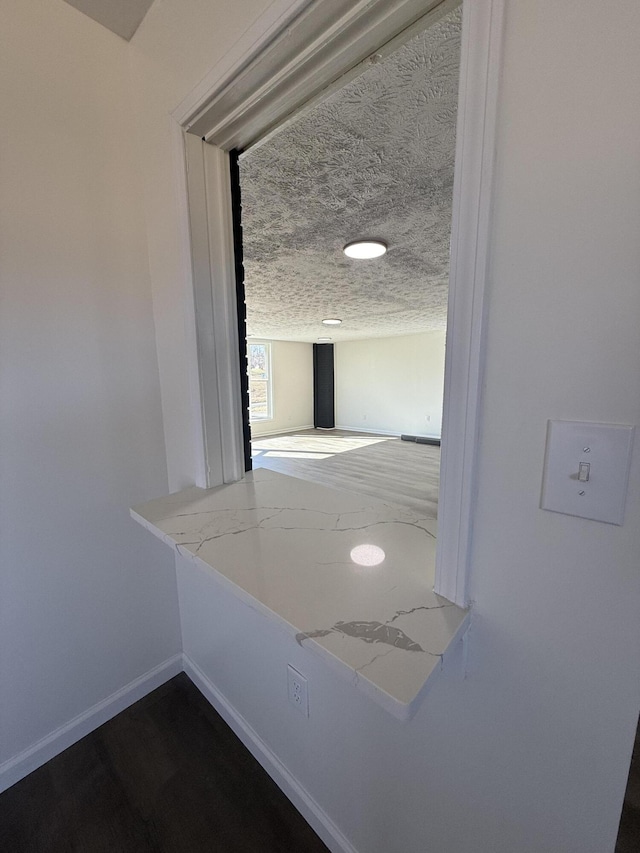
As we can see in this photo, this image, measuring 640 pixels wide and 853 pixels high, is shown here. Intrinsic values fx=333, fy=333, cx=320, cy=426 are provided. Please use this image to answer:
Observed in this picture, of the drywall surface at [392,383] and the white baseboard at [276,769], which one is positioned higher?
the drywall surface at [392,383]

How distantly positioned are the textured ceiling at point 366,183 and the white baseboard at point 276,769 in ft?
6.58

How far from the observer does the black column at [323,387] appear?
28.0 ft

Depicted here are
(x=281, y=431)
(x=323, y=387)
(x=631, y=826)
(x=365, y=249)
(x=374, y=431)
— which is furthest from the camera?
(x=323, y=387)

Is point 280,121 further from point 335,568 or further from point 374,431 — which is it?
point 374,431

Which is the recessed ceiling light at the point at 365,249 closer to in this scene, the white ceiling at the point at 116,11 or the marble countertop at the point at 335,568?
the white ceiling at the point at 116,11

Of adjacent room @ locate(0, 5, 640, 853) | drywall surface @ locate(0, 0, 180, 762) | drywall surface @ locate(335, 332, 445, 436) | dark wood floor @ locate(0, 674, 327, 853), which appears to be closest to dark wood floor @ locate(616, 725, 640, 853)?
adjacent room @ locate(0, 5, 640, 853)

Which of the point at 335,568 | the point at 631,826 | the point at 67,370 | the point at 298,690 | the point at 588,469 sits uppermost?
the point at 67,370

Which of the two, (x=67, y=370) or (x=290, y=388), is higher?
(x=67, y=370)

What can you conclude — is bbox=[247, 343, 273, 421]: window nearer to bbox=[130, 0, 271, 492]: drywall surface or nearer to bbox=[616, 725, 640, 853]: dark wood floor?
bbox=[130, 0, 271, 492]: drywall surface

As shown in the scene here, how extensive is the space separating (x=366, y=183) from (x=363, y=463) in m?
4.19

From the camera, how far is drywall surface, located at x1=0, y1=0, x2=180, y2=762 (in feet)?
3.10

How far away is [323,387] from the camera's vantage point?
870cm

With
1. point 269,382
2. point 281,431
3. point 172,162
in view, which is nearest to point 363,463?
point 281,431

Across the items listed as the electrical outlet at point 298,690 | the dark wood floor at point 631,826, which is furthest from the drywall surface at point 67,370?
the dark wood floor at point 631,826
